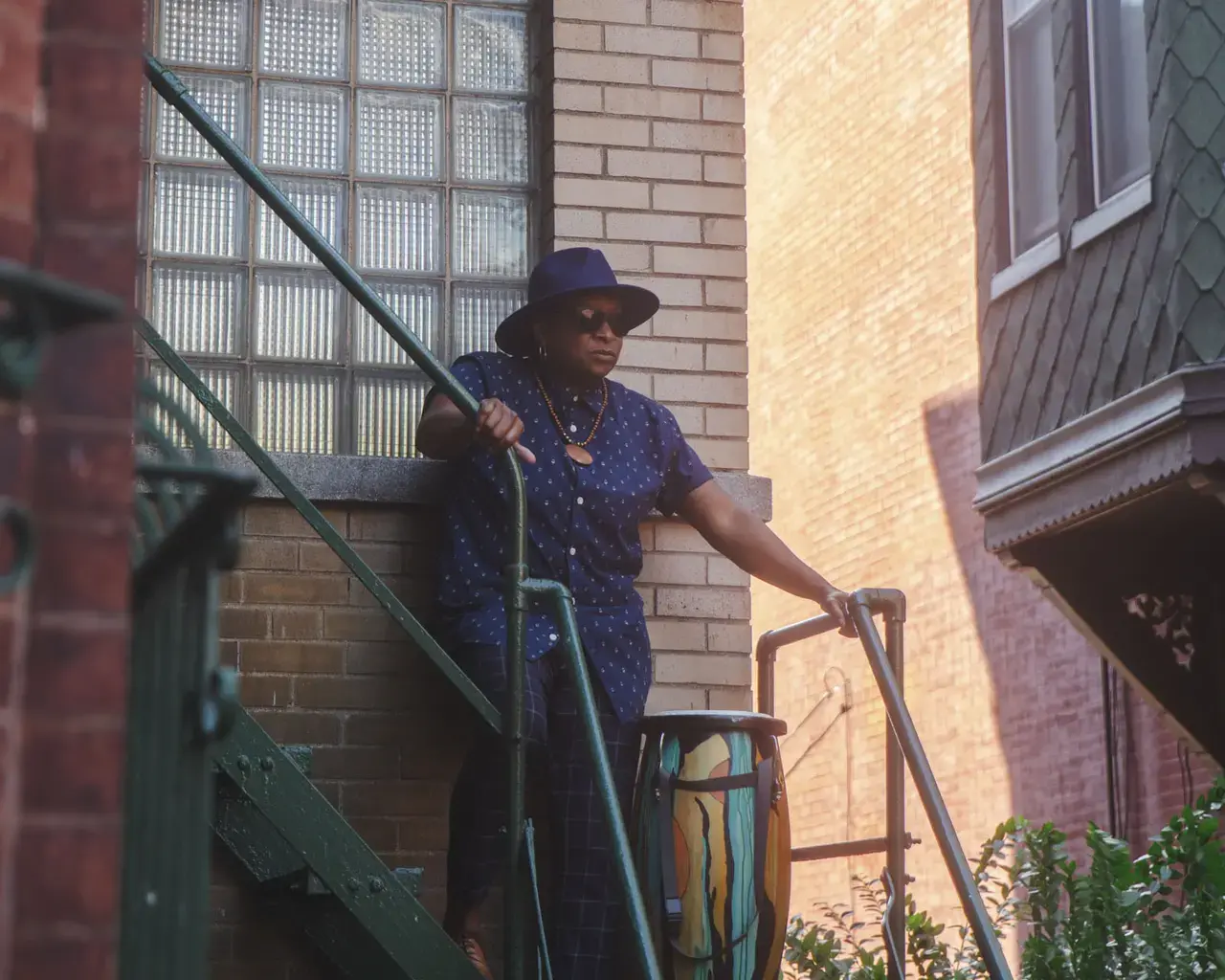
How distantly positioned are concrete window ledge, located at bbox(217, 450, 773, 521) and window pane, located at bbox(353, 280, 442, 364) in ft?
1.42

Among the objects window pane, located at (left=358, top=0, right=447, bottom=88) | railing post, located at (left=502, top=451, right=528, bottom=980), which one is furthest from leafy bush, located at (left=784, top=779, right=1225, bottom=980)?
window pane, located at (left=358, top=0, right=447, bottom=88)

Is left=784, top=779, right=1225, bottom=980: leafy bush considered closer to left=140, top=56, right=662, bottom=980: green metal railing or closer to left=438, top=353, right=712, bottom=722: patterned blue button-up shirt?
left=438, top=353, right=712, bottom=722: patterned blue button-up shirt

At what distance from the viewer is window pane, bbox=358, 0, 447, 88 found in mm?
5887

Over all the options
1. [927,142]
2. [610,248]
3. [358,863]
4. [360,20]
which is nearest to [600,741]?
[358,863]

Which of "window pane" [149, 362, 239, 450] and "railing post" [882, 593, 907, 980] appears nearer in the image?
"railing post" [882, 593, 907, 980]

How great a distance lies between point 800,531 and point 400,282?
763cm

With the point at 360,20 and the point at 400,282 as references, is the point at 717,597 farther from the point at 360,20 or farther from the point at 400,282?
the point at 360,20

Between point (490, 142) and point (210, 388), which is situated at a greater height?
point (490, 142)

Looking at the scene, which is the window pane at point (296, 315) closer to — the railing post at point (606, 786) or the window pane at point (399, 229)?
the window pane at point (399, 229)

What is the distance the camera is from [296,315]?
569 cm

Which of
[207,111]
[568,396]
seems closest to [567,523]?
[568,396]

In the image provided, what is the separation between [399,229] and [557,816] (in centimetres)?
196

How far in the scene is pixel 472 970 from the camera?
4242 millimetres

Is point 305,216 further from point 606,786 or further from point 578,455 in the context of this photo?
point 606,786
